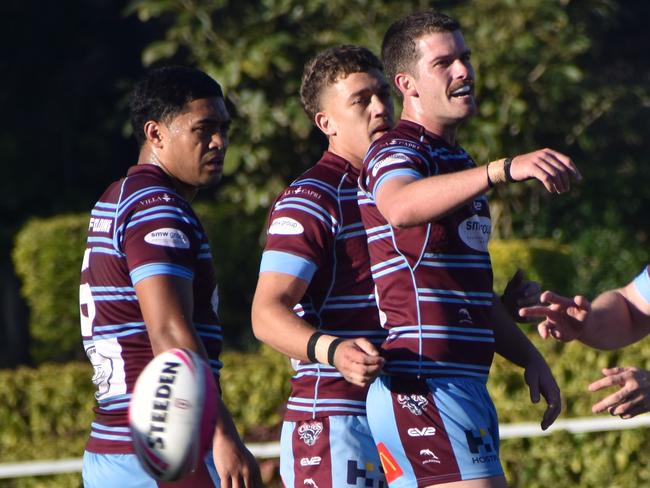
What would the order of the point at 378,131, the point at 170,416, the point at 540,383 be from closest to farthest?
the point at 170,416, the point at 540,383, the point at 378,131

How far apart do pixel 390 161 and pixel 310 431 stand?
3.59 ft

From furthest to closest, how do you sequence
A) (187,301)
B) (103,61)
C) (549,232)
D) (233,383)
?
(103,61) < (549,232) < (233,383) < (187,301)

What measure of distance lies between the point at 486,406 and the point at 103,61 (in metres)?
13.1

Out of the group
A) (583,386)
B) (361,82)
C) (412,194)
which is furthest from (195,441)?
(583,386)

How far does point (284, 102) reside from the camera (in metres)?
12.6

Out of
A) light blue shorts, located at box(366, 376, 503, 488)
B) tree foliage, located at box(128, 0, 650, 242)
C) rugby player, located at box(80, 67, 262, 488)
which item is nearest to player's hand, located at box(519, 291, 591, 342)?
light blue shorts, located at box(366, 376, 503, 488)

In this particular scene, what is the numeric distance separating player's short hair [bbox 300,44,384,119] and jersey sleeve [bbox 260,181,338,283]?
547mm

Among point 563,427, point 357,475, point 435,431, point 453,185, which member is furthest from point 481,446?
point 563,427

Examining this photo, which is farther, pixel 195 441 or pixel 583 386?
pixel 583 386

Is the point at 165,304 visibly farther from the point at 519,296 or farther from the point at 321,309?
the point at 519,296

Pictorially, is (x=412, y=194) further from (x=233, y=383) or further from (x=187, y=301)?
(x=233, y=383)

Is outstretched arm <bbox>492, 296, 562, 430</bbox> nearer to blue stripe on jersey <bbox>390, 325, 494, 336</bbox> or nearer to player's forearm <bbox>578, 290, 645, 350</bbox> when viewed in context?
player's forearm <bbox>578, 290, 645, 350</bbox>

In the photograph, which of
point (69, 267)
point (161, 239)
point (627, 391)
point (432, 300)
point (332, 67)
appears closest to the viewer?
point (161, 239)

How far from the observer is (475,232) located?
4645mm
